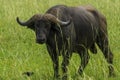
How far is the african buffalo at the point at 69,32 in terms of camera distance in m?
6.46

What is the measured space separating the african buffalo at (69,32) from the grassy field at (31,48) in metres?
0.21

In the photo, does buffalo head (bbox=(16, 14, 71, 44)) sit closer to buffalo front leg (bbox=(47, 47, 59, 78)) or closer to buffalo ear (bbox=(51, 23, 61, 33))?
buffalo ear (bbox=(51, 23, 61, 33))

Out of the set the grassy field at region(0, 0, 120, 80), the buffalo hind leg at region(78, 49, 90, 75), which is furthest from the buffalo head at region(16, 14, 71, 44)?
the buffalo hind leg at region(78, 49, 90, 75)

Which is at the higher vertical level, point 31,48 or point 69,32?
point 69,32

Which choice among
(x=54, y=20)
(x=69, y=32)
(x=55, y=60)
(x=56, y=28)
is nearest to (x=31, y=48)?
(x=55, y=60)

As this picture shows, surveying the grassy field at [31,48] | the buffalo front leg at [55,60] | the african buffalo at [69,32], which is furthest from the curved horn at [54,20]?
the grassy field at [31,48]

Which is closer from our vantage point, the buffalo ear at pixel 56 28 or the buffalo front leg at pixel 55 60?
the buffalo ear at pixel 56 28

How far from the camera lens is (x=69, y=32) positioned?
6953mm

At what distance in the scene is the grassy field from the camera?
6.70 meters

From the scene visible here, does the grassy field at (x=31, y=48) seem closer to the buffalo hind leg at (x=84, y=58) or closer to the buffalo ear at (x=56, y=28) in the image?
the buffalo hind leg at (x=84, y=58)

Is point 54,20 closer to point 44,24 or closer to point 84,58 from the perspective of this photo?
point 44,24

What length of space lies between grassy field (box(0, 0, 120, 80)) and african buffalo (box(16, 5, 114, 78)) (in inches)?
8.4

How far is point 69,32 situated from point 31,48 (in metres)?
2.40

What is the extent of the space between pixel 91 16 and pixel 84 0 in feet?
22.9
